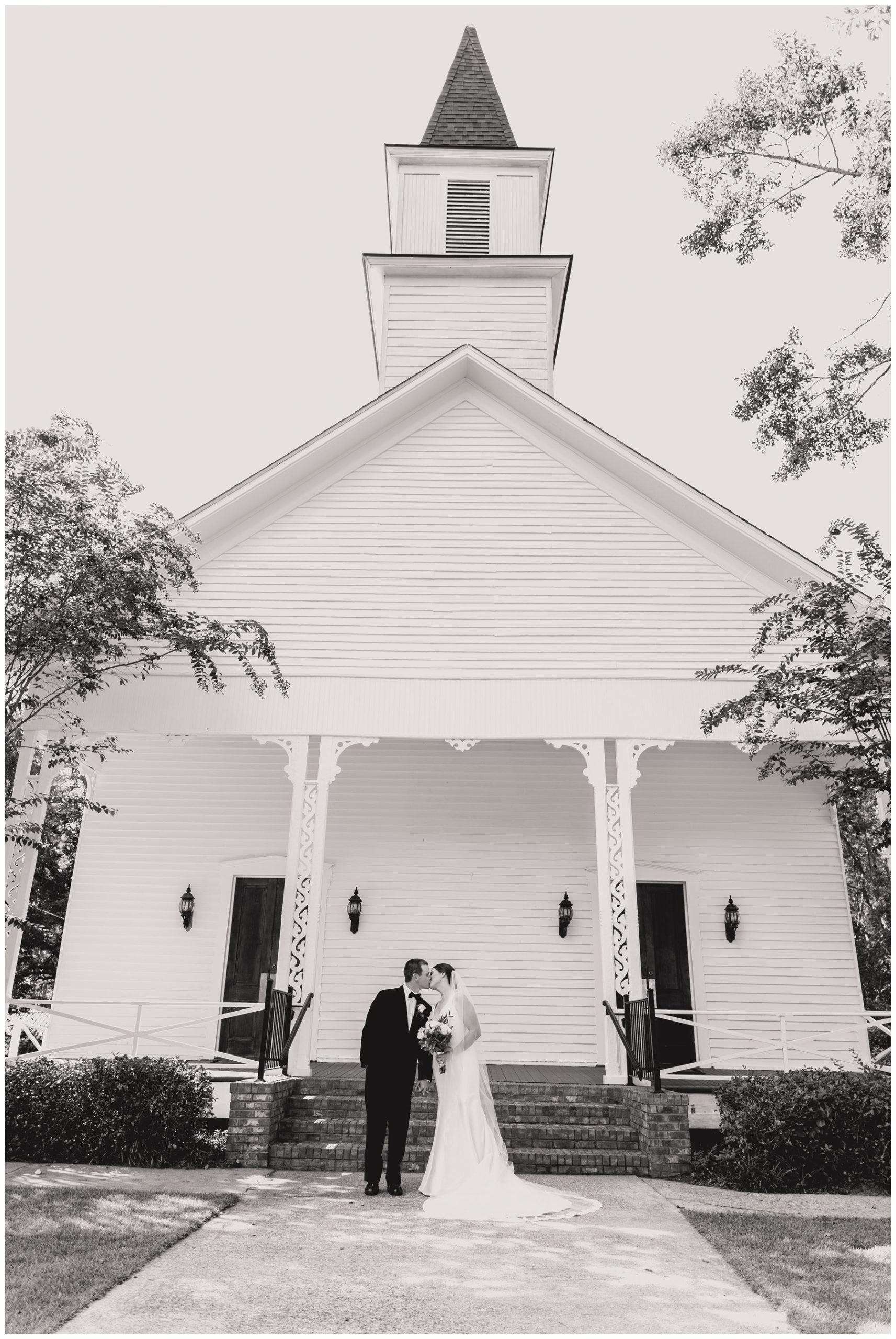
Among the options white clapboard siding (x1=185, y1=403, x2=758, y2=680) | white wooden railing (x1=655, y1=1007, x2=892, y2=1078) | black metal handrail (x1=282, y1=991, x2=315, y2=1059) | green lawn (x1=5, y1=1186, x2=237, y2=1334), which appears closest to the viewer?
green lawn (x1=5, y1=1186, x2=237, y2=1334)

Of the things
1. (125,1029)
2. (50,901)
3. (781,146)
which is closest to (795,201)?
(781,146)

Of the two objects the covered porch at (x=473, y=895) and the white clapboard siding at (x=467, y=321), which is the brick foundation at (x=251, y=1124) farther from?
the white clapboard siding at (x=467, y=321)

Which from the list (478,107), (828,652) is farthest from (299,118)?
(828,652)

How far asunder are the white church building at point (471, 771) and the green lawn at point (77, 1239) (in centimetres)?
396

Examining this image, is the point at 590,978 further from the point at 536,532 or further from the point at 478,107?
the point at 478,107

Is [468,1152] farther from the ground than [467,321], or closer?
closer

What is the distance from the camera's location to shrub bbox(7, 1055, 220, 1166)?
26.7 ft

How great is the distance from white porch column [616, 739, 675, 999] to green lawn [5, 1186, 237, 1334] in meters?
4.64

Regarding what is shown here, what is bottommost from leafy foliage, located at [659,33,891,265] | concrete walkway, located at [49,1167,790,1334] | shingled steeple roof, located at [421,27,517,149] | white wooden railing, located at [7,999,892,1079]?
concrete walkway, located at [49,1167,790,1334]

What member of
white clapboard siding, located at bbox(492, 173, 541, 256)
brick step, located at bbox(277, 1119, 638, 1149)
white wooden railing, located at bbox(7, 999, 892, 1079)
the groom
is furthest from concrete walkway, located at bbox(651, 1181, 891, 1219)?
white clapboard siding, located at bbox(492, 173, 541, 256)

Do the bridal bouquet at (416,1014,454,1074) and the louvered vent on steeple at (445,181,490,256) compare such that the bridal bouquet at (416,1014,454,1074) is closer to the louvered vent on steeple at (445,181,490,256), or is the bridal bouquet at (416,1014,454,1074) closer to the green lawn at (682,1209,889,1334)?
the green lawn at (682,1209,889,1334)

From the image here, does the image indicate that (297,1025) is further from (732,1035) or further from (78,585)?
(732,1035)

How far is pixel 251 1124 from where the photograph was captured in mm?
8070

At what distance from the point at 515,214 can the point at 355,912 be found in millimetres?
12679
